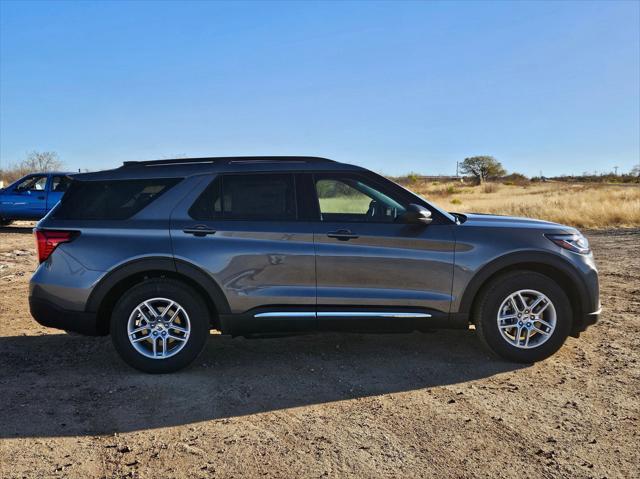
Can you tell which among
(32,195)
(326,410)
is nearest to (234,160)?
(326,410)

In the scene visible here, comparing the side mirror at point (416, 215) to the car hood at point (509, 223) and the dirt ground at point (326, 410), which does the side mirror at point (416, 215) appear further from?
the dirt ground at point (326, 410)

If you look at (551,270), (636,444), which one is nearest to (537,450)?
(636,444)

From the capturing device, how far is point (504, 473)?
2990 mm

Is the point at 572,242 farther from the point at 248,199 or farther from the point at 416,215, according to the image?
the point at 248,199

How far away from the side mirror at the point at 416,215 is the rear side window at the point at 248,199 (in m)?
0.95

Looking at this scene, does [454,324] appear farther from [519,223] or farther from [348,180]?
[348,180]

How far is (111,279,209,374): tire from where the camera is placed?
4520 millimetres

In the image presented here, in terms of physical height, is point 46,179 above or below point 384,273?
above

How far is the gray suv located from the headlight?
19mm

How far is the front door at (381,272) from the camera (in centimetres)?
458

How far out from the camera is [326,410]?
3.85 m

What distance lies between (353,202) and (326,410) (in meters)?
1.84

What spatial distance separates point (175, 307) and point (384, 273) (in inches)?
69.8

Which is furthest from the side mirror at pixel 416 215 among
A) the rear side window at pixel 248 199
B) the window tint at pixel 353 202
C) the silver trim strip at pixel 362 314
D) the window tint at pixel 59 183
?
the window tint at pixel 59 183
